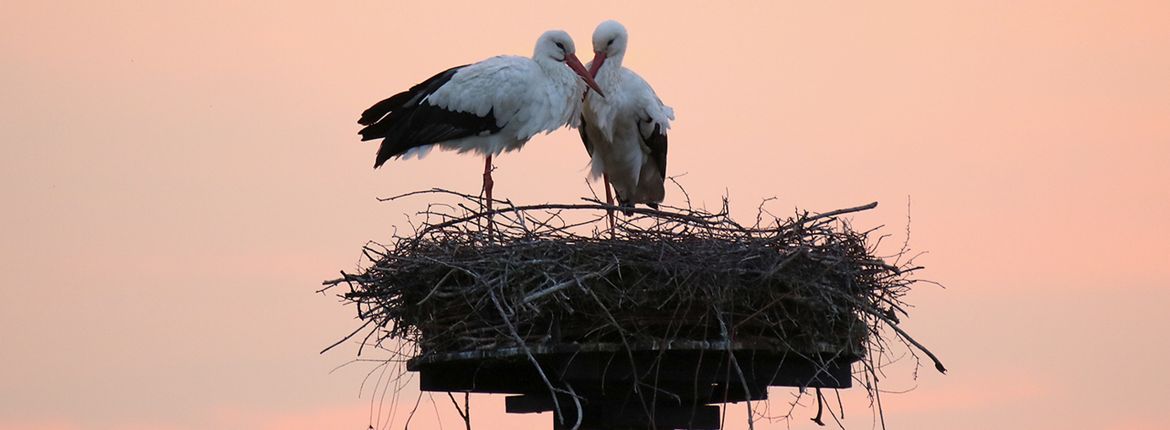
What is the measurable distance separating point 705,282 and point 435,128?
9.86 feet

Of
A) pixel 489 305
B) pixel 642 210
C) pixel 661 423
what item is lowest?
pixel 661 423

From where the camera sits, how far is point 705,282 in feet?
19.2

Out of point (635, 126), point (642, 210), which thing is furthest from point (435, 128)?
point (642, 210)

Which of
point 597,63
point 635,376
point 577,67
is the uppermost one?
point 597,63

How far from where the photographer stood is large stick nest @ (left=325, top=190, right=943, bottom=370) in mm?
5816

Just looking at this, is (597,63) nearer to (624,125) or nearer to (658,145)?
(624,125)

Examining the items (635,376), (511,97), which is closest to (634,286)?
(635,376)

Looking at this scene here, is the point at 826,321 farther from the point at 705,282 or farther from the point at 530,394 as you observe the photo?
the point at 530,394

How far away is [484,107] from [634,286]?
2.84 metres

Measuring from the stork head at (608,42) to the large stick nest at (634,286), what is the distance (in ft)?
8.39

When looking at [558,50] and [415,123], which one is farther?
[558,50]

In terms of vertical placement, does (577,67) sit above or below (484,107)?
above

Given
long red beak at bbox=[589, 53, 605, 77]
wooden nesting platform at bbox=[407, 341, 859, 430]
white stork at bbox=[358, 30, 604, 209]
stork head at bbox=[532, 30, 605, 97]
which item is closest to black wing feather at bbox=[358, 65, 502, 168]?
white stork at bbox=[358, 30, 604, 209]

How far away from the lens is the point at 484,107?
854 cm
